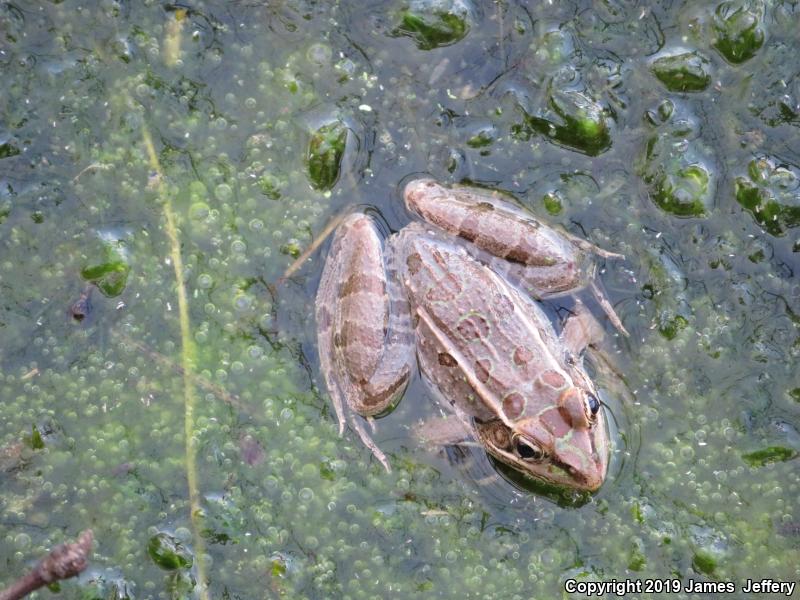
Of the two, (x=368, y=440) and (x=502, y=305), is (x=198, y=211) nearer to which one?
(x=368, y=440)

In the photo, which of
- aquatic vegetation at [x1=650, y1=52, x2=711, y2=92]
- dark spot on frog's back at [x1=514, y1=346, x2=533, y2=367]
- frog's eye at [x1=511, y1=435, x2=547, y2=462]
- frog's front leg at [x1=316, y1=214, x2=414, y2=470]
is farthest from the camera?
aquatic vegetation at [x1=650, y1=52, x2=711, y2=92]

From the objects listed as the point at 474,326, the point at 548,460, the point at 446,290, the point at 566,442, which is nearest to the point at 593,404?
the point at 566,442

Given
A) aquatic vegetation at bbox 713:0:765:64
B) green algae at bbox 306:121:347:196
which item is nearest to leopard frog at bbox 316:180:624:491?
green algae at bbox 306:121:347:196

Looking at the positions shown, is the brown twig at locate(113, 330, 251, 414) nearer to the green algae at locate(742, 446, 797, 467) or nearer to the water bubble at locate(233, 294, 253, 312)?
the water bubble at locate(233, 294, 253, 312)

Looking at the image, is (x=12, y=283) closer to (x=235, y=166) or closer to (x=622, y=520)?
(x=235, y=166)

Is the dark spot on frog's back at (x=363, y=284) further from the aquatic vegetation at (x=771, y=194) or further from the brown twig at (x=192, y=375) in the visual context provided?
the aquatic vegetation at (x=771, y=194)

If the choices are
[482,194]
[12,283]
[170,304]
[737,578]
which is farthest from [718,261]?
[12,283]

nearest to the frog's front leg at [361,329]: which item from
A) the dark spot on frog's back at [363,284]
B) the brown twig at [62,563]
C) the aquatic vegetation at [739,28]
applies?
the dark spot on frog's back at [363,284]
